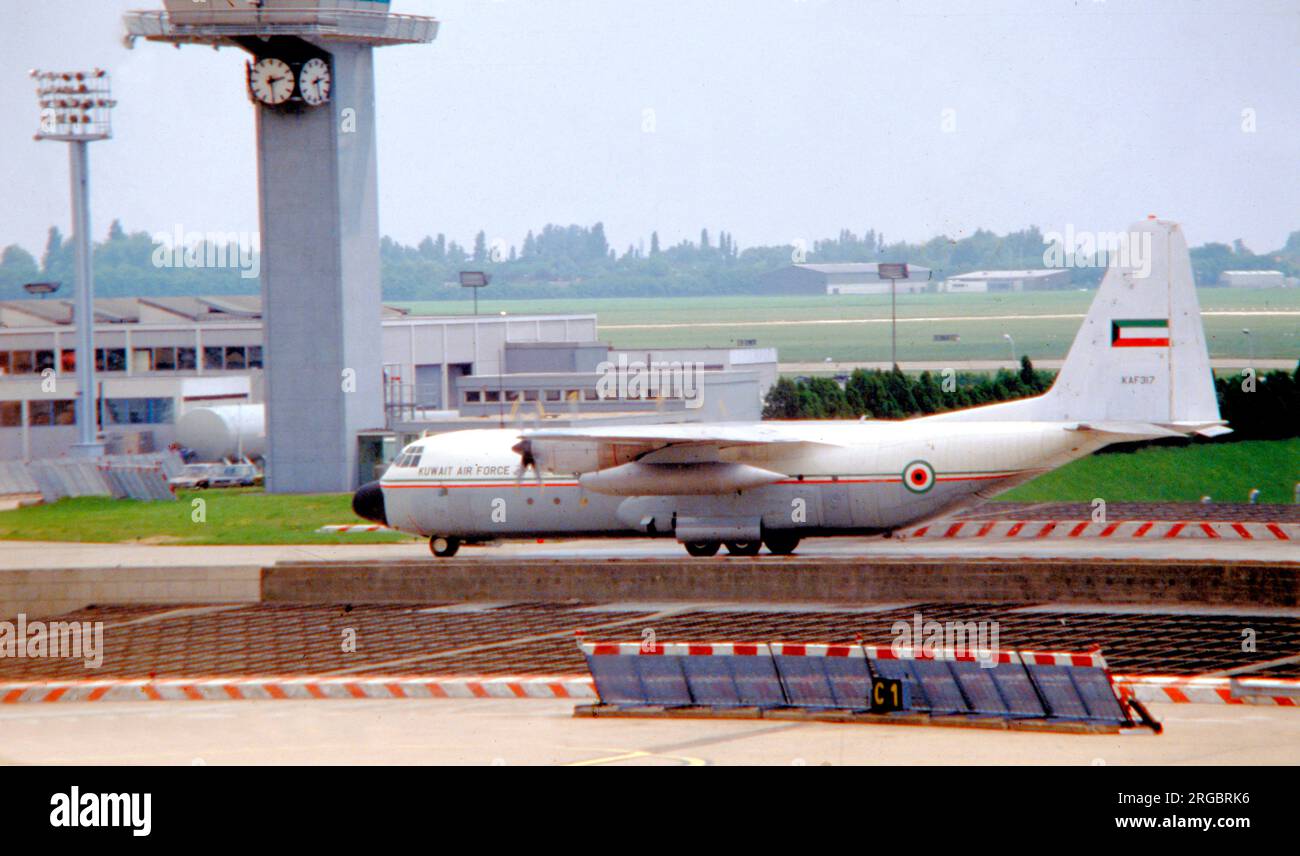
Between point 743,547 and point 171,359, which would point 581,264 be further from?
point 743,547

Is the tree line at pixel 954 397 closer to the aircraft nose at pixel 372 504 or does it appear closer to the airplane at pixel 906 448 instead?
the airplane at pixel 906 448

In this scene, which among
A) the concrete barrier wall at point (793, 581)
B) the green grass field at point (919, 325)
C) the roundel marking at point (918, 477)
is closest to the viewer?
the concrete barrier wall at point (793, 581)

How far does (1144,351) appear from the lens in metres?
34.3

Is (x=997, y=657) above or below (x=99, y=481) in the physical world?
above

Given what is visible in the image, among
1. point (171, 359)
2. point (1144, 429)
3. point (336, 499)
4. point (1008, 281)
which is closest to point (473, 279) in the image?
point (171, 359)

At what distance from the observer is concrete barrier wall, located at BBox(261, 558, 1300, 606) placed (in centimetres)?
2919

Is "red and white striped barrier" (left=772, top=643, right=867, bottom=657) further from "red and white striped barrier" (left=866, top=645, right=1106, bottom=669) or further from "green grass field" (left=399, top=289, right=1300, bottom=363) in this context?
"green grass field" (left=399, top=289, right=1300, bottom=363)

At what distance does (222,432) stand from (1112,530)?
43417 mm

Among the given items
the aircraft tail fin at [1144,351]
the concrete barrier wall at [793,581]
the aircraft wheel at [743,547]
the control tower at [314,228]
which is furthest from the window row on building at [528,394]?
the aircraft tail fin at [1144,351]

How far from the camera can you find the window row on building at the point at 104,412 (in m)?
68.4

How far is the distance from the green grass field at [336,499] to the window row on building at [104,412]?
14.7 m

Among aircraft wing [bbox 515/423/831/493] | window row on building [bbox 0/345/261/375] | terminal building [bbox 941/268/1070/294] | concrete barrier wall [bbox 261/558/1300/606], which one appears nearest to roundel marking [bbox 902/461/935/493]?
aircraft wing [bbox 515/423/831/493]

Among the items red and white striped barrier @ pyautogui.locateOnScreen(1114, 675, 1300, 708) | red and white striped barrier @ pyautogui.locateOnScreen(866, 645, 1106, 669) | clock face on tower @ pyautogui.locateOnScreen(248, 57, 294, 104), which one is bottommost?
red and white striped barrier @ pyautogui.locateOnScreen(1114, 675, 1300, 708)

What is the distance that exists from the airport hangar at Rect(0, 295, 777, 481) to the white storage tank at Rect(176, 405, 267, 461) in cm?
82
